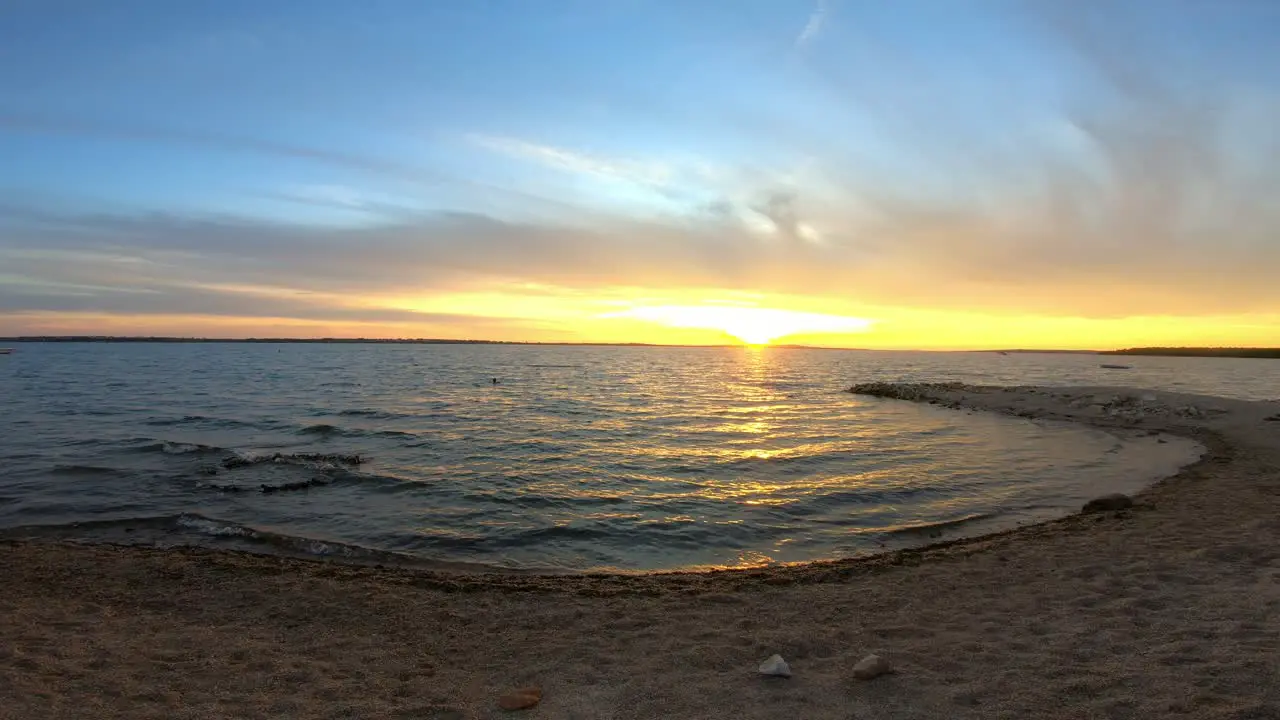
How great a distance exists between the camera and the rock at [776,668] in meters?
6.70

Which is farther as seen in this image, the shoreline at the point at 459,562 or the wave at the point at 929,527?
the wave at the point at 929,527

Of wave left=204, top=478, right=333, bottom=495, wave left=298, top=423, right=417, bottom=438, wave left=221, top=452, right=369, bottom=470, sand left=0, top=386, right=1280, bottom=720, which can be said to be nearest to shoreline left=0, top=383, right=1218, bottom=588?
sand left=0, top=386, right=1280, bottom=720

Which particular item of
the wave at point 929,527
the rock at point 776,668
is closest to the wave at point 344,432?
the wave at point 929,527

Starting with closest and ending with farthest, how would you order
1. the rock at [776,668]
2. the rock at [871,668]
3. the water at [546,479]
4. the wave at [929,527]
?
1. the rock at [871,668]
2. the rock at [776,668]
3. the water at [546,479]
4. the wave at [929,527]

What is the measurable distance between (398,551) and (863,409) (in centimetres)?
3418

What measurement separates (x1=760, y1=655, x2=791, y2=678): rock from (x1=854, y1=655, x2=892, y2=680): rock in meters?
0.69

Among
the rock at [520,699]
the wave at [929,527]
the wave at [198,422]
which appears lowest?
the wave at [198,422]

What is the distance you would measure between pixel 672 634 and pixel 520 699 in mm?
2445

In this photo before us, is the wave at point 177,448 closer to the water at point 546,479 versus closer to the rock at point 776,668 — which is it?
the water at point 546,479

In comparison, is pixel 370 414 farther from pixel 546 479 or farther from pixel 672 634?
pixel 672 634

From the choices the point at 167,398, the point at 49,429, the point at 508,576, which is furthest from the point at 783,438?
the point at 167,398

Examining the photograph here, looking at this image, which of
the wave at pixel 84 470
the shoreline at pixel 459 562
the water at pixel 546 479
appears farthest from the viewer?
the wave at pixel 84 470

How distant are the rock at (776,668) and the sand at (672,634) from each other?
0.12 m

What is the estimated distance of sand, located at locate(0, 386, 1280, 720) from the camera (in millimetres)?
6105
